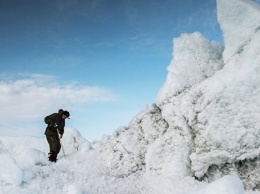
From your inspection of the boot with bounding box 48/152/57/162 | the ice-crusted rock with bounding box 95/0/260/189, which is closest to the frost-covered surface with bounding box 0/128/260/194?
the ice-crusted rock with bounding box 95/0/260/189

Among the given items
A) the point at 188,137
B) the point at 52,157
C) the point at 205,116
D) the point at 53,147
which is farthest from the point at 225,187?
the point at 53,147

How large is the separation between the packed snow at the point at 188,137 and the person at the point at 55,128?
183 cm

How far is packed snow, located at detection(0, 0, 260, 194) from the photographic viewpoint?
10.9 meters

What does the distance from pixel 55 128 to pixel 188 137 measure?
6.92 meters

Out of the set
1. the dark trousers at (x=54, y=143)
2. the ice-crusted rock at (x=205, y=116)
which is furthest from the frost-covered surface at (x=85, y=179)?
the dark trousers at (x=54, y=143)

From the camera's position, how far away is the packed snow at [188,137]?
10859mm

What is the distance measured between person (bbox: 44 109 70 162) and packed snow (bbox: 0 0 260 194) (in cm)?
183

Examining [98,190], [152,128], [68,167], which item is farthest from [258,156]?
[68,167]

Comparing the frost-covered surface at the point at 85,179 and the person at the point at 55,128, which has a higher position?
the person at the point at 55,128

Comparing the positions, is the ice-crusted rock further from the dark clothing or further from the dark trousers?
the dark clothing

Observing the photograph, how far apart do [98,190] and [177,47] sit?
21.2ft

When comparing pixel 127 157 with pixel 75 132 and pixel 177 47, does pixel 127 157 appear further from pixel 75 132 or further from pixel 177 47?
pixel 75 132

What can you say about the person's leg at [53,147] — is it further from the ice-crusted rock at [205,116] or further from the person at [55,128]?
the ice-crusted rock at [205,116]

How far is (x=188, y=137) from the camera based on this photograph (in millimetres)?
12070
